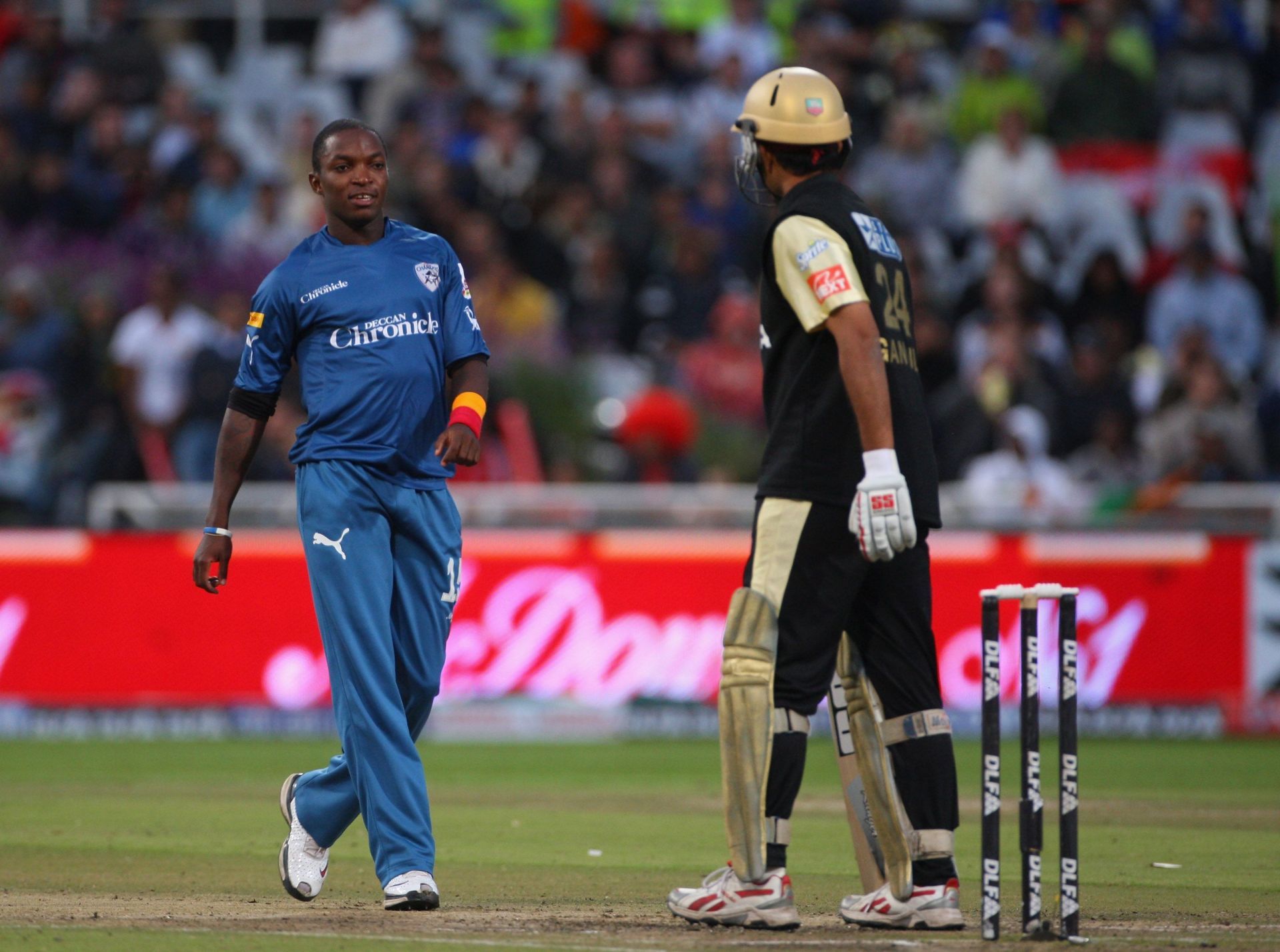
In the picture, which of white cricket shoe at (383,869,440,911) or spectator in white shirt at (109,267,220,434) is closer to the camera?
white cricket shoe at (383,869,440,911)

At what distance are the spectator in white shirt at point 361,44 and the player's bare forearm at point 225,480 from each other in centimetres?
1464

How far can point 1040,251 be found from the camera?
1902 cm

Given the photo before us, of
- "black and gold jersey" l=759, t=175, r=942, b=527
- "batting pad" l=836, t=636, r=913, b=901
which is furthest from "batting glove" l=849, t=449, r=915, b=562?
"batting pad" l=836, t=636, r=913, b=901

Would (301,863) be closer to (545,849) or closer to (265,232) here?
(545,849)

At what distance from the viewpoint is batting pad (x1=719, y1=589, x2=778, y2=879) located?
6.19 m

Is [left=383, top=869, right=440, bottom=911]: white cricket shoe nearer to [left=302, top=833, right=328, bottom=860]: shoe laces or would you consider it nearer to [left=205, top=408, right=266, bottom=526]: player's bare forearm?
[left=302, top=833, right=328, bottom=860]: shoe laces

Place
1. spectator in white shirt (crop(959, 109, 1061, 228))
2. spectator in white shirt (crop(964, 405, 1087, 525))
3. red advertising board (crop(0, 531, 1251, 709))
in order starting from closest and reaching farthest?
1. red advertising board (crop(0, 531, 1251, 709))
2. spectator in white shirt (crop(964, 405, 1087, 525))
3. spectator in white shirt (crop(959, 109, 1061, 228))

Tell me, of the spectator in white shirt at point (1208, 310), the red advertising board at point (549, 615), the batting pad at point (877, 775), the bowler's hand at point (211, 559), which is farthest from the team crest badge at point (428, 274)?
the spectator in white shirt at point (1208, 310)

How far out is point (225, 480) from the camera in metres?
6.84

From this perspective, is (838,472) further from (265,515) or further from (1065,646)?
(265,515)

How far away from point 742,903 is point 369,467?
1861 millimetres

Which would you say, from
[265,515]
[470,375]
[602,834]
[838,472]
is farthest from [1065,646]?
[265,515]

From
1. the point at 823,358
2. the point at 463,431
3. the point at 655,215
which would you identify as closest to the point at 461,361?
the point at 463,431

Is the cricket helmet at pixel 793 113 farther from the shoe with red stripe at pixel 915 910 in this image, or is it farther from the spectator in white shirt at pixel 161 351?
the spectator in white shirt at pixel 161 351
